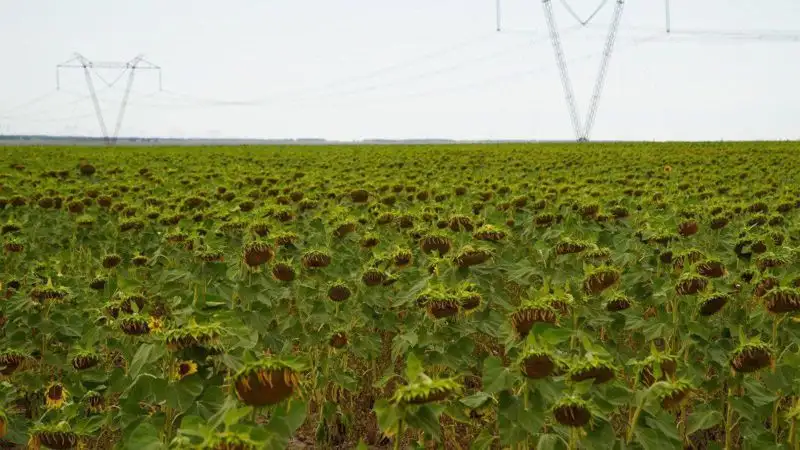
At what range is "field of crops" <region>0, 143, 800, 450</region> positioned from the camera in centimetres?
221

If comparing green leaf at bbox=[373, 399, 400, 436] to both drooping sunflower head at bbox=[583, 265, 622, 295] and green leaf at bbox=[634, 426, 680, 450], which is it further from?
drooping sunflower head at bbox=[583, 265, 622, 295]

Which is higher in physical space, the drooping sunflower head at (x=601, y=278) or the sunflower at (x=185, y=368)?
the drooping sunflower head at (x=601, y=278)

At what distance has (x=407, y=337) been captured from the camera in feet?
10.5

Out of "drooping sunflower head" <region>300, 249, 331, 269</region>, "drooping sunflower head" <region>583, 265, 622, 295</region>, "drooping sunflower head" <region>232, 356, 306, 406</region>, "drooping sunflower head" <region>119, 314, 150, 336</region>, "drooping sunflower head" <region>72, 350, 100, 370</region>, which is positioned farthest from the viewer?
"drooping sunflower head" <region>300, 249, 331, 269</region>

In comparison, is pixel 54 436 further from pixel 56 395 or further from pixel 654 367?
pixel 654 367

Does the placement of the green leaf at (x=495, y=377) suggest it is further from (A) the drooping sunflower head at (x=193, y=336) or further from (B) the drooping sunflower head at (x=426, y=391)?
(A) the drooping sunflower head at (x=193, y=336)

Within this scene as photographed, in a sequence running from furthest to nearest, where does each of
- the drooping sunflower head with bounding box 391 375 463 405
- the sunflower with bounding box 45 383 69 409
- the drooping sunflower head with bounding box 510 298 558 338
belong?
1. the sunflower with bounding box 45 383 69 409
2. the drooping sunflower head with bounding box 510 298 558 338
3. the drooping sunflower head with bounding box 391 375 463 405

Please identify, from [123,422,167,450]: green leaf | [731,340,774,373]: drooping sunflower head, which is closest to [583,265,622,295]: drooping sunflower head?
[731,340,774,373]: drooping sunflower head

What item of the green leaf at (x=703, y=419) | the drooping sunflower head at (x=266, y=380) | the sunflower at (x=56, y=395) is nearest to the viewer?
the drooping sunflower head at (x=266, y=380)

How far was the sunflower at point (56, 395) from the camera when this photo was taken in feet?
10.1

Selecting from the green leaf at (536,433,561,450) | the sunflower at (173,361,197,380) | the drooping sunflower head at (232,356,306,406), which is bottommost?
the green leaf at (536,433,561,450)

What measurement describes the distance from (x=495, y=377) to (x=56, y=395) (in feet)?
6.71

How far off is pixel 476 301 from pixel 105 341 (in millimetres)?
2331

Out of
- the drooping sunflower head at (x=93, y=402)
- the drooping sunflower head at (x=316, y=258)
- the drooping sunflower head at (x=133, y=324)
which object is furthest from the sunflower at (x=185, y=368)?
the drooping sunflower head at (x=316, y=258)
